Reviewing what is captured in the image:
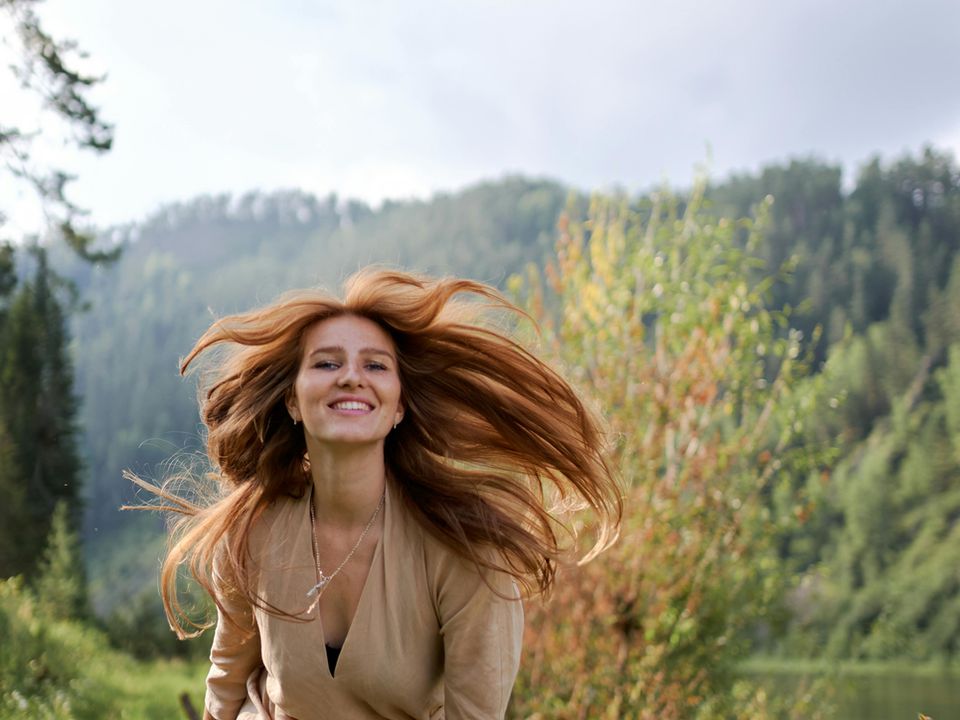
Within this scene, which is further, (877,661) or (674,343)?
(877,661)

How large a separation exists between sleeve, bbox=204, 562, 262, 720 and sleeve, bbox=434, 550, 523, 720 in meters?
0.52

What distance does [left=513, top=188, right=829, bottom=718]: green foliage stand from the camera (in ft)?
17.4

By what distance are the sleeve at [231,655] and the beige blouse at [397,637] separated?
0.6 inches

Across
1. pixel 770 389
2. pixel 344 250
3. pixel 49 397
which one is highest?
pixel 344 250

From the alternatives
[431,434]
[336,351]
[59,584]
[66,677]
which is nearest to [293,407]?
[336,351]

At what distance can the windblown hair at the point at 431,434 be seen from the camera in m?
2.59

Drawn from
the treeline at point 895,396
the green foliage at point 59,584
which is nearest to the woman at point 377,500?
the green foliage at point 59,584

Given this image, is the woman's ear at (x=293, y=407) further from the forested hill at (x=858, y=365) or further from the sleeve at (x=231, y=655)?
the forested hill at (x=858, y=365)

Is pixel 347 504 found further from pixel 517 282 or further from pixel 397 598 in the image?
pixel 517 282

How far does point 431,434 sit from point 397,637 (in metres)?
0.51

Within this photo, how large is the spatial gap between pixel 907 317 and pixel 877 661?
17511 millimetres

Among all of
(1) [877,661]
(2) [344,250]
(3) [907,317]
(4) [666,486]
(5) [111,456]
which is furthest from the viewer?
(2) [344,250]

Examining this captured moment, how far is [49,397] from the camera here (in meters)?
16.7

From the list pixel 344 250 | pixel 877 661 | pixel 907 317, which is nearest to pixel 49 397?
pixel 877 661
